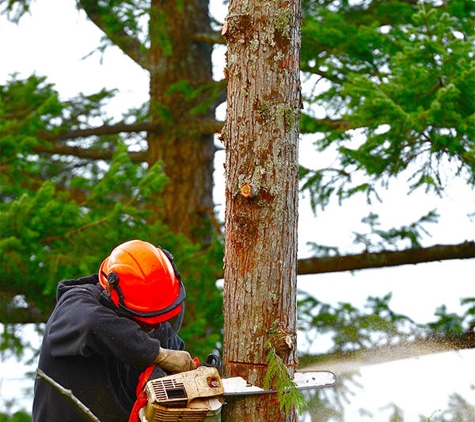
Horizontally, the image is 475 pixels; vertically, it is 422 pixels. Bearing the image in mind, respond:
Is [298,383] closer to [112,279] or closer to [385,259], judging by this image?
[112,279]

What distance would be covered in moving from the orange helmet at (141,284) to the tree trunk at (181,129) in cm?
544

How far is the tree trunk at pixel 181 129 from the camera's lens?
361 inches

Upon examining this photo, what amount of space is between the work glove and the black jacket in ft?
0.19

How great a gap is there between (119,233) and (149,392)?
4046 millimetres

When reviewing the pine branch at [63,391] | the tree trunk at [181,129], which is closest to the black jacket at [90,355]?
the pine branch at [63,391]

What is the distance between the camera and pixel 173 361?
11.6ft

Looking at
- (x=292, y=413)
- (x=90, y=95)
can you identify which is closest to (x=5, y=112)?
(x=90, y=95)

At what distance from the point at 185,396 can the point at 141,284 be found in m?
0.56

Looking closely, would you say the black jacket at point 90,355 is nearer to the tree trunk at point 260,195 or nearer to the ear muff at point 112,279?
the ear muff at point 112,279

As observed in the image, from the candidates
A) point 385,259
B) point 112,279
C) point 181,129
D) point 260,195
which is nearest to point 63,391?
point 112,279

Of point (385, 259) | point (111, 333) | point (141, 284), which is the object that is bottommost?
point (111, 333)

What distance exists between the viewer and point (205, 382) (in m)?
3.41

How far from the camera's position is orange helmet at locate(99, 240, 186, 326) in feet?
11.6

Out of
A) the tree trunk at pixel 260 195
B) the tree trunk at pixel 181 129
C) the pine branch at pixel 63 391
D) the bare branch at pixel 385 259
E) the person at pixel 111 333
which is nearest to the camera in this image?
the pine branch at pixel 63 391
